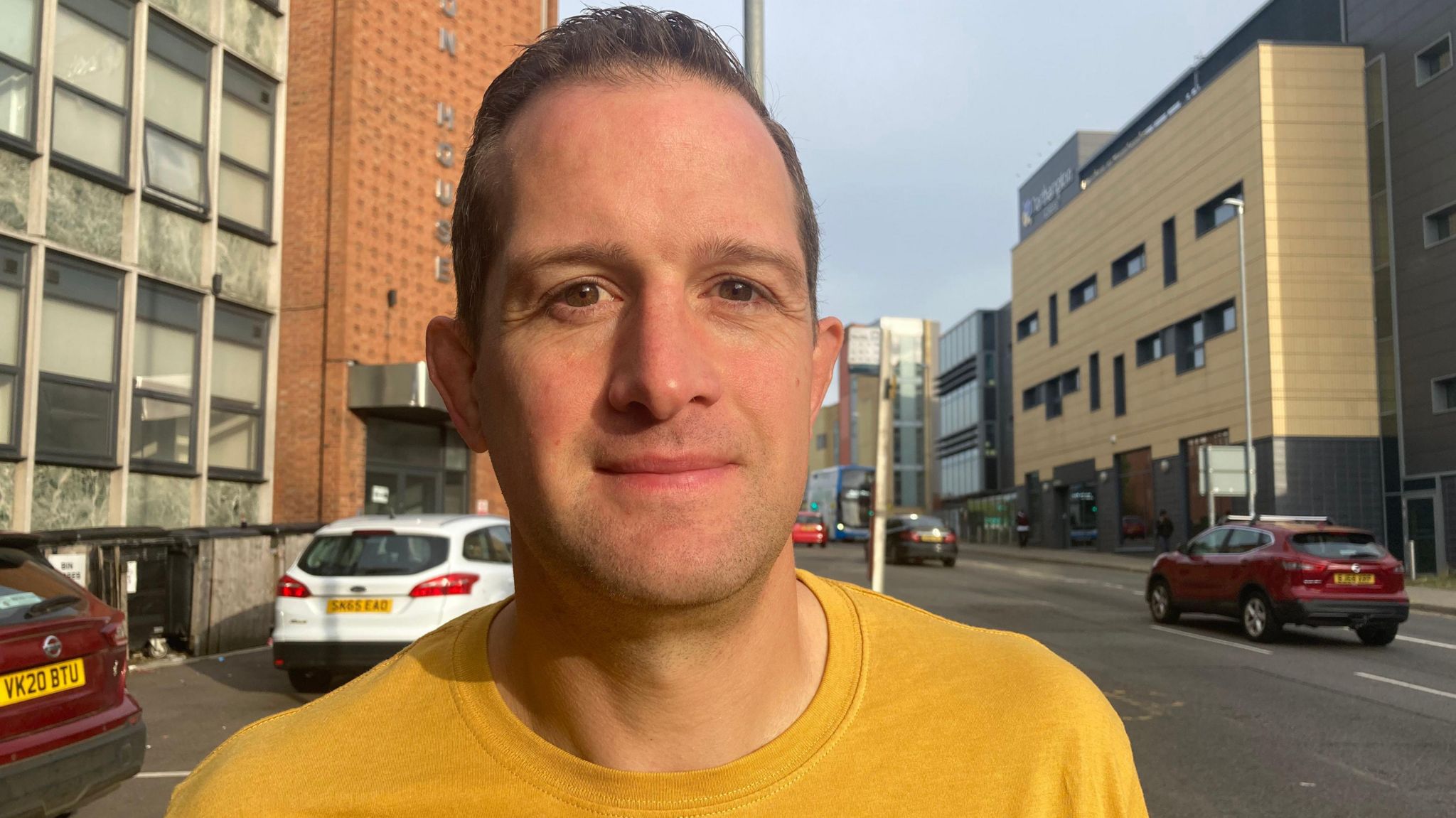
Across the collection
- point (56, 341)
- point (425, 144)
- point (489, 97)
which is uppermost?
point (425, 144)

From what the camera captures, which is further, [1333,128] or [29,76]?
[1333,128]

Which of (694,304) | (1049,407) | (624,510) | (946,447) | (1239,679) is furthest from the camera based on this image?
(946,447)

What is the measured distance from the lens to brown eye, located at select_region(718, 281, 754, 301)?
148cm

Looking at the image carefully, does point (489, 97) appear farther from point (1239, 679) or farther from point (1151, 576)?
point (1151, 576)

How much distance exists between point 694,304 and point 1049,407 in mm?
51759

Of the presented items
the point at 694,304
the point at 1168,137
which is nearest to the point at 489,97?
the point at 694,304

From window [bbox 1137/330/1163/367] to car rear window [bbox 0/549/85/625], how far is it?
38614 mm

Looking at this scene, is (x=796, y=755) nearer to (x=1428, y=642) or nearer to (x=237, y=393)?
(x=1428, y=642)

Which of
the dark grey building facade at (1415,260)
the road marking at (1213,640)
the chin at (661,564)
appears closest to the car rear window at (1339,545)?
the road marking at (1213,640)

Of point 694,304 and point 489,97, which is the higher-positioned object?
point 489,97

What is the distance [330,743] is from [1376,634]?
15.6 metres

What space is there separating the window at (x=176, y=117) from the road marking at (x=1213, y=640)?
15.5 m

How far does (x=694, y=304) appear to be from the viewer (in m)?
1.45

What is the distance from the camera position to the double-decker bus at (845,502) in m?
53.9
